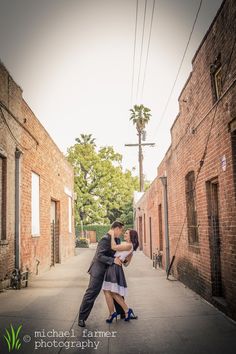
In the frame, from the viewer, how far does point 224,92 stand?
21.0 ft

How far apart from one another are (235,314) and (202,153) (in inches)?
135

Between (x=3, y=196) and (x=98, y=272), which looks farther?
(x=3, y=196)

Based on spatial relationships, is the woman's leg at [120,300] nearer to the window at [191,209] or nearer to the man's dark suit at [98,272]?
the man's dark suit at [98,272]

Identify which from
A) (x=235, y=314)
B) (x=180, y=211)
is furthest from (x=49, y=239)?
(x=235, y=314)

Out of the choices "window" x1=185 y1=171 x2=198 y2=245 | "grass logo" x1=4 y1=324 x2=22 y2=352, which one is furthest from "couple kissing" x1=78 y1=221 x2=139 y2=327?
"window" x1=185 y1=171 x2=198 y2=245

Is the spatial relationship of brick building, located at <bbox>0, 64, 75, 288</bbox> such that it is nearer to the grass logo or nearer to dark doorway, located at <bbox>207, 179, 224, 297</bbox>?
the grass logo

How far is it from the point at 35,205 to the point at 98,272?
7.77 m

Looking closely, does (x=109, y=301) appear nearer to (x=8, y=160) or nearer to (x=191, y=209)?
(x=191, y=209)

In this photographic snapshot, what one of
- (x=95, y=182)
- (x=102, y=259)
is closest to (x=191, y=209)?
(x=102, y=259)

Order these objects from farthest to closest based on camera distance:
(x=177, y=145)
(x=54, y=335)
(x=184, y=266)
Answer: (x=177, y=145), (x=184, y=266), (x=54, y=335)

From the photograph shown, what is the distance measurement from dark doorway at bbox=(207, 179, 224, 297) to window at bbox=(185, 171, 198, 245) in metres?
1.81

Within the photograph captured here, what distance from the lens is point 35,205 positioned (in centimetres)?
1355

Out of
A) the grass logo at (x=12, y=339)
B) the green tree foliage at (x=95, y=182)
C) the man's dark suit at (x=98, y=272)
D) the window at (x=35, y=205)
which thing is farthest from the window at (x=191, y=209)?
the green tree foliage at (x=95, y=182)

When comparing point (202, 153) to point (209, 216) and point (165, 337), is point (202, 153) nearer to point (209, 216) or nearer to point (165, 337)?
point (209, 216)
